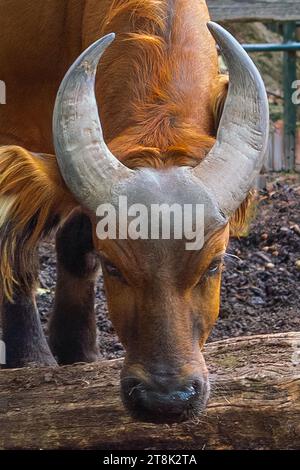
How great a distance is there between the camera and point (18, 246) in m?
5.45

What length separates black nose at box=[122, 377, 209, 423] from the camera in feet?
15.5

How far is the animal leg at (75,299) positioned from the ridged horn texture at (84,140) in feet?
7.20

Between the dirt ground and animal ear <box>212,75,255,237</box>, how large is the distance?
199cm

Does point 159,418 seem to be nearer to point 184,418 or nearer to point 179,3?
point 184,418

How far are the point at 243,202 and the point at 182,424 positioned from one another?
3.80ft

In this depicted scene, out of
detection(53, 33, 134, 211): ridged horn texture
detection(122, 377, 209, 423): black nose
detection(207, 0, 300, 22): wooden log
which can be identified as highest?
detection(207, 0, 300, 22): wooden log

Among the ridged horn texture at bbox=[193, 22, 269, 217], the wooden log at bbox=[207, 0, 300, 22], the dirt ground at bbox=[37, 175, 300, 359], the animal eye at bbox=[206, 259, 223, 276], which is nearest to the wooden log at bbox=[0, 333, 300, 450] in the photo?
the animal eye at bbox=[206, 259, 223, 276]

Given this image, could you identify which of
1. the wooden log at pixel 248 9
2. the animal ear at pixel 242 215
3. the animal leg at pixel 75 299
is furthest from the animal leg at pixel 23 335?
the wooden log at pixel 248 9

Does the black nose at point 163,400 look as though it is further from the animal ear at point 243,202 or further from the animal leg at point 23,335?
the animal leg at point 23,335

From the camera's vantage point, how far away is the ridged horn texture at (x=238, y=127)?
4.95 m

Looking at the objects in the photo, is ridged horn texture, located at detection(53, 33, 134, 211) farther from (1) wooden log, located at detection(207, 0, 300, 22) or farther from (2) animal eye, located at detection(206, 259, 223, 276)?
(1) wooden log, located at detection(207, 0, 300, 22)

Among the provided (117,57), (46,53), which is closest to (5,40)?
(46,53)

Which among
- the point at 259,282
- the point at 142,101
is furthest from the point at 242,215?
the point at 259,282

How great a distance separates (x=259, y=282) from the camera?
834 centimetres
